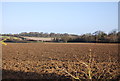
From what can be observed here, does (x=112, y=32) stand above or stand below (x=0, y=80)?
above

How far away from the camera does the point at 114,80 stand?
6.68 meters

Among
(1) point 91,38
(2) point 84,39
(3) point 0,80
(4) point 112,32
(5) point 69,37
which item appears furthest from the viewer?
(5) point 69,37

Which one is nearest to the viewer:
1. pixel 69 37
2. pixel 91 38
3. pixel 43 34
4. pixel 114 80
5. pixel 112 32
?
pixel 114 80

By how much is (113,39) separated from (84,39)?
1527 cm

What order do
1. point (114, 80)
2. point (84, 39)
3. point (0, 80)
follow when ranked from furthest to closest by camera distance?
point (84, 39) → point (0, 80) → point (114, 80)

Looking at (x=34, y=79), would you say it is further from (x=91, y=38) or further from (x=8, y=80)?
(x=91, y=38)

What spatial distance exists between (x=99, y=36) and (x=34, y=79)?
59862 millimetres

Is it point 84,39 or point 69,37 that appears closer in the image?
point 84,39

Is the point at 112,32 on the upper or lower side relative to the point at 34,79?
upper

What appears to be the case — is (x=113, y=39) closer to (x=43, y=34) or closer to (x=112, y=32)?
(x=112, y=32)

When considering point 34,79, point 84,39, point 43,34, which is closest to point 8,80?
point 34,79

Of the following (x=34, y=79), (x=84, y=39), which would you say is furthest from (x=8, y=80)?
(x=84, y=39)

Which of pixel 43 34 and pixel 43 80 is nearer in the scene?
pixel 43 80

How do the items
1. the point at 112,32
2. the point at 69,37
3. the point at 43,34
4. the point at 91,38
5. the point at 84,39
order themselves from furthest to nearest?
the point at 43,34 → the point at 69,37 → the point at 84,39 → the point at 91,38 → the point at 112,32
